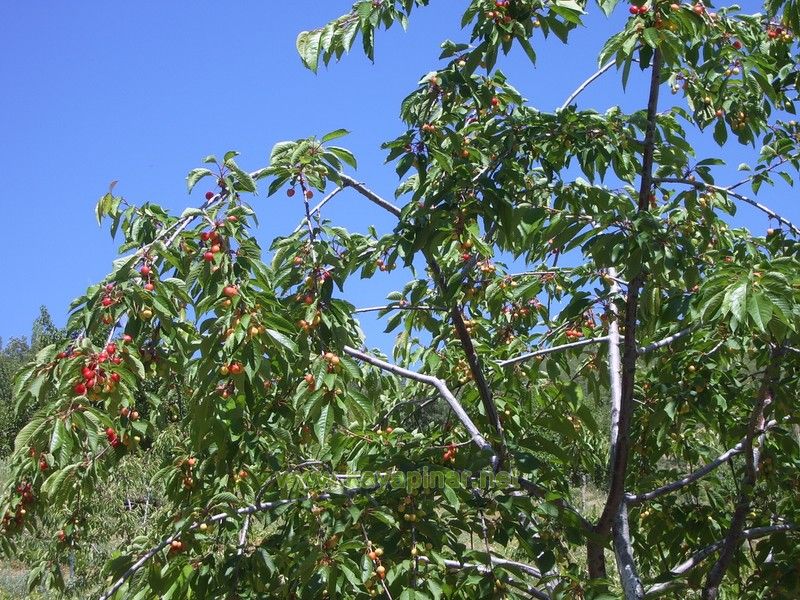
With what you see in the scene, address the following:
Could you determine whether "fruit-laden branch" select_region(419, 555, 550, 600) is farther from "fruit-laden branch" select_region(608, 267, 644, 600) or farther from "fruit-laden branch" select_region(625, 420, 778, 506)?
"fruit-laden branch" select_region(625, 420, 778, 506)

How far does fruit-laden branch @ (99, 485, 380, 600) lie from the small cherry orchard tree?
0.01 meters

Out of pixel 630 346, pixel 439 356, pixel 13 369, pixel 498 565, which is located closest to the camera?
pixel 498 565

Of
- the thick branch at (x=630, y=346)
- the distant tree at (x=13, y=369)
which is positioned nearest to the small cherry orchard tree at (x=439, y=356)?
the thick branch at (x=630, y=346)

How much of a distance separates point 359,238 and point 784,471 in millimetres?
1978

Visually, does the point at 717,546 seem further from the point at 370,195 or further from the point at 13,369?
the point at 13,369

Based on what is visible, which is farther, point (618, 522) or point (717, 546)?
point (717, 546)

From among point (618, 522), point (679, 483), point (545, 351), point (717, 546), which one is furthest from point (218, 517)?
point (717, 546)

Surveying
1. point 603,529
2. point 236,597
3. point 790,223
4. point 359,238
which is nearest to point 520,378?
point 603,529

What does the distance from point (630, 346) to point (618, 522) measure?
651mm

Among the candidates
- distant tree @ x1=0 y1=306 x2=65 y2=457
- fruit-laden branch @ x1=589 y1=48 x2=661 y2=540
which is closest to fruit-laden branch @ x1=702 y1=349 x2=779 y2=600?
fruit-laden branch @ x1=589 y1=48 x2=661 y2=540

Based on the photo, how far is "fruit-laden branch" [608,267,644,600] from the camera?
8.34ft

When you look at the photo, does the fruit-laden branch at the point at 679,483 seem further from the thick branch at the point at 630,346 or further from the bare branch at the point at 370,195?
the bare branch at the point at 370,195

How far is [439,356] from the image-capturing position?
3324mm

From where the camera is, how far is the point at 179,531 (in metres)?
2.43
